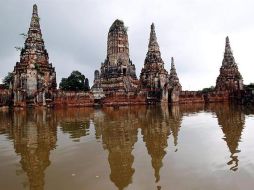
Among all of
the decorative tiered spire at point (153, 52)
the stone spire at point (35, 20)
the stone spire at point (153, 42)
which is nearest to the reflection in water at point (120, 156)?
the stone spire at point (35, 20)

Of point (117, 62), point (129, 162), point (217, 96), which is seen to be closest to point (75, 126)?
point (129, 162)

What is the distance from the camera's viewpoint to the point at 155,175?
5359 mm

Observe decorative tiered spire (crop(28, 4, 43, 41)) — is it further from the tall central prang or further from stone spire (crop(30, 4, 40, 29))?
the tall central prang

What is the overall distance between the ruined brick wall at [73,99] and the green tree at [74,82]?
Answer: 25575 millimetres

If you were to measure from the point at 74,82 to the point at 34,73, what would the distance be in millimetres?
30447

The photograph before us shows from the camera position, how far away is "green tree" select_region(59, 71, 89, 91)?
6401 centimetres

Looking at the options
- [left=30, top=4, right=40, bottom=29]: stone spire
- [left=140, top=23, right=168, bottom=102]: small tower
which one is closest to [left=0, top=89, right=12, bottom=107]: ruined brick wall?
[left=30, top=4, right=40, bottom=29]: stone spire

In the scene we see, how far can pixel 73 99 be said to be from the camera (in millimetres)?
36062

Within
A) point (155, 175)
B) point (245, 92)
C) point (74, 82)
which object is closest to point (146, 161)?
point (155, 175)

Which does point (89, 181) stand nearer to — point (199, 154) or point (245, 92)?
point (199, 154)

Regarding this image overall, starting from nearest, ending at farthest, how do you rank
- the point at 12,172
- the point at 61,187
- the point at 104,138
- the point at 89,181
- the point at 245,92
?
the point at 61,187
the point at 89,181
the point at 12,172
the point at 104,138
the point at 245,92

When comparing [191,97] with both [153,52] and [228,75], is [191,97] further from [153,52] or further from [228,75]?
[228,75]

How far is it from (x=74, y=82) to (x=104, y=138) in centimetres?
5708

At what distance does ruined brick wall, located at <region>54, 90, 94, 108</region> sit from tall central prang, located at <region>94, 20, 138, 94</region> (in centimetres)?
1333
